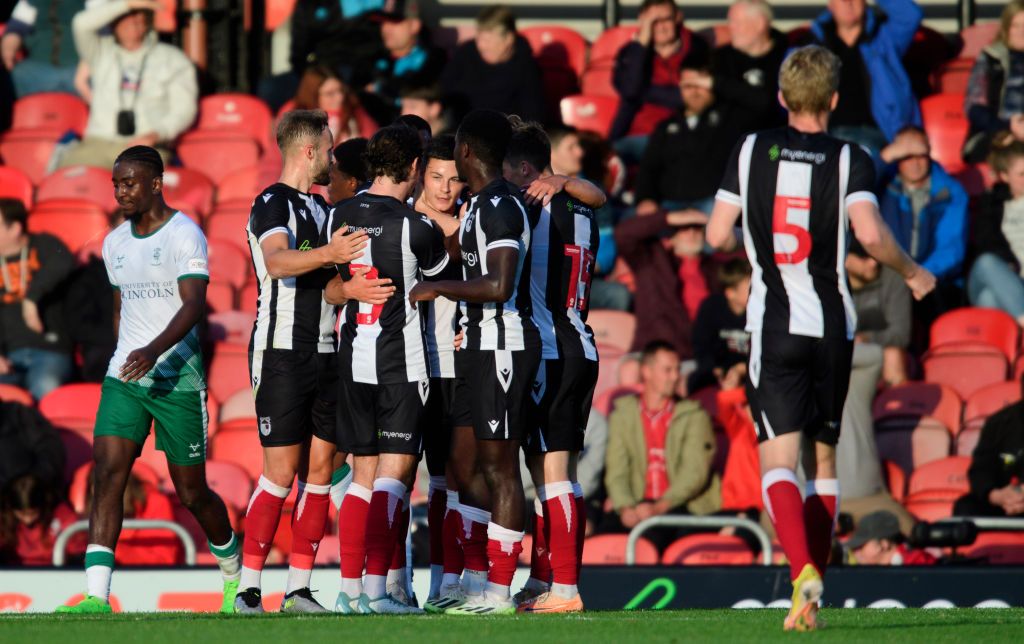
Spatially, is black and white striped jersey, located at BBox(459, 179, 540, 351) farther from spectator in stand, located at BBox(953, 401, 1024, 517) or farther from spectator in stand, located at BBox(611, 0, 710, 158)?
spectator in stand, located at BBox(611, 0, 710, 158)

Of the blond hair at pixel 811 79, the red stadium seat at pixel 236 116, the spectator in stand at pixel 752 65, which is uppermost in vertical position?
the spectator in stand at pixel 752 65

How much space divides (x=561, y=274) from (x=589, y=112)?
7.59m

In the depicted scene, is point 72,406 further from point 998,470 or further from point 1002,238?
point 1002,238

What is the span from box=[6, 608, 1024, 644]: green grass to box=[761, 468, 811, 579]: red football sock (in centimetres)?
30

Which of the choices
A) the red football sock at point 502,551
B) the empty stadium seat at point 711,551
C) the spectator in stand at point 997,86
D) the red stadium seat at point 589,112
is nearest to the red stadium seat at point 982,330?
the spectator in stand at point 997,86

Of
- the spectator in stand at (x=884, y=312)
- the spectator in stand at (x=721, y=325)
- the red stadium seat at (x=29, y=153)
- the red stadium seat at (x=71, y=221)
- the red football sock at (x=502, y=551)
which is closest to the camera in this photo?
the red football sock at (x=502, y=551)

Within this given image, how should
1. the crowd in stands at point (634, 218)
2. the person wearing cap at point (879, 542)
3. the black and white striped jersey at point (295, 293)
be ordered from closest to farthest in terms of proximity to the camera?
the black and white striped jersey at point (295, 293), the person wearing cap at point (879, 542), the crowd in stands at point (634, 218)

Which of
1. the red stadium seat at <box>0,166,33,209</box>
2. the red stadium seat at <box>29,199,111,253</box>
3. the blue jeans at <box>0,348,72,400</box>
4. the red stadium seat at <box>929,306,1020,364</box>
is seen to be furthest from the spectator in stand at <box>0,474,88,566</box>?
the red stadium seat at <box>929,306,1020,364</box>

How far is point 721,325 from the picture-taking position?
11969 millimetres

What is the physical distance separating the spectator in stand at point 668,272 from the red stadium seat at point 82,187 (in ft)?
14.7

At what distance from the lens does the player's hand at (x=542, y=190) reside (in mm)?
7512

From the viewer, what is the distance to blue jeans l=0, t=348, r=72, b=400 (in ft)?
40.8

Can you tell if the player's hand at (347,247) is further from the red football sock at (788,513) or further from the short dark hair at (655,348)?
the short dark hair at (655,348)

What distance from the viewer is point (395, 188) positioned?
745cm
